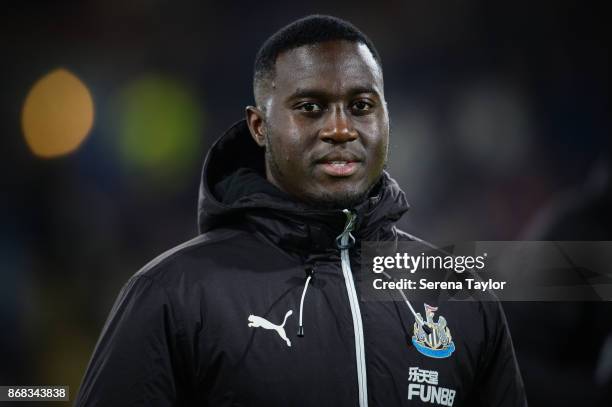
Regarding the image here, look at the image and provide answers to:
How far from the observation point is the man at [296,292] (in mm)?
1284

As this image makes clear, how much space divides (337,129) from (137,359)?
0.55 metres

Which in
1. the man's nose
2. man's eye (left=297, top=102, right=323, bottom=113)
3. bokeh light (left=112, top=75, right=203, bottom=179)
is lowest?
the man's nose

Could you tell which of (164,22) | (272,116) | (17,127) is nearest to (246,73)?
(164,22)

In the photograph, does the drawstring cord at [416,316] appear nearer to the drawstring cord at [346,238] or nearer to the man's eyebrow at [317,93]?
the drawstring cord at [346,238]

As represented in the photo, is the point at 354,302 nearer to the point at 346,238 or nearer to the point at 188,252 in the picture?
the point at 346,238

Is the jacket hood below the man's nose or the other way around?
below

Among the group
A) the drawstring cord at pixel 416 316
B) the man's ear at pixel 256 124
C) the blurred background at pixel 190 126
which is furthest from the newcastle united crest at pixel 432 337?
the blurred background at pixel 190 126

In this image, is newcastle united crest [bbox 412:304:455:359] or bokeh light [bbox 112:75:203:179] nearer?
newcastle united crest [bbox 412:304:455:359]

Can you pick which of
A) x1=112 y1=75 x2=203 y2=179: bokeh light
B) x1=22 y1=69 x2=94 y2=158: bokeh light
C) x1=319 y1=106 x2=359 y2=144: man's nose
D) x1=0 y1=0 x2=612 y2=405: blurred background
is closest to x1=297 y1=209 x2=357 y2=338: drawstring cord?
x1=319 y1=106 x2=359 y2=144: man's nose

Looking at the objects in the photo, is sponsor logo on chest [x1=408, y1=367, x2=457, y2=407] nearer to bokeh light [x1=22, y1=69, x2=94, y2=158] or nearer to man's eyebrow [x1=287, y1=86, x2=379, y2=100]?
man's eyebrow [x1=287, y1=86, x2=379, y2=100]

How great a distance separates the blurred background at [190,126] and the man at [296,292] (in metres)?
1.94

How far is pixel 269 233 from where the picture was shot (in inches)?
57.2

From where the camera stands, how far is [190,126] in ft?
11.8

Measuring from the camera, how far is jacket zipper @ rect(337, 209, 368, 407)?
131 centimetres
